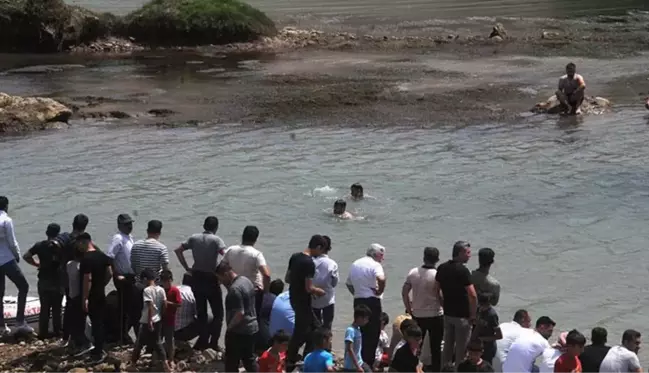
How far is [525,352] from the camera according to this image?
A: 11.8m

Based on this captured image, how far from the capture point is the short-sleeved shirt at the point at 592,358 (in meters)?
11.5

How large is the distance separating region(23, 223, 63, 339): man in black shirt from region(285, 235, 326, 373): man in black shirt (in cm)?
313

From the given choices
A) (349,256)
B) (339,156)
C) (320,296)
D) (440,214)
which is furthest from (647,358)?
(339,156)

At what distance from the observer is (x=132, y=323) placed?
551 inches

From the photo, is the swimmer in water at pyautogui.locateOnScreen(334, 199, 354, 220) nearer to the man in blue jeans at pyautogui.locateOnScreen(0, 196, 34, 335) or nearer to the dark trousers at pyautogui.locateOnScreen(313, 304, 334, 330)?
the man in blue jeans at pyautogui.locateOnScreen(0, 196, 34, 335)

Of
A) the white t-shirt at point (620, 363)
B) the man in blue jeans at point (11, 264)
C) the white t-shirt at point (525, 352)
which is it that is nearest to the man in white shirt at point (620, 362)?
the white t-shirt at point (620, 363)

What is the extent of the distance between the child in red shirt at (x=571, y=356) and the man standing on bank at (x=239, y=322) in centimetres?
321

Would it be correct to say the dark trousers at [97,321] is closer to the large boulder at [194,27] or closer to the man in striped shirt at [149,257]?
the man in striped shirt at [149,257]

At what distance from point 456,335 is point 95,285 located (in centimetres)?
418

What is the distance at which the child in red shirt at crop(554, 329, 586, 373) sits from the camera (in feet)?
36.6

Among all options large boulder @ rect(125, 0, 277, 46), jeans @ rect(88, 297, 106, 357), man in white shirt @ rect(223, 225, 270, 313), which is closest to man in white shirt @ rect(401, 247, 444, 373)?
man in white shirt @ rect(223, 225, 270, 313)

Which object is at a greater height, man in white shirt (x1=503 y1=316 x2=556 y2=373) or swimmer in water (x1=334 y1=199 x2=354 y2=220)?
man in white shirt (x1=503 y1=316 x2=556 y2=373)

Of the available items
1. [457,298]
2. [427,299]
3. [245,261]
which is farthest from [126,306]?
[457,298]

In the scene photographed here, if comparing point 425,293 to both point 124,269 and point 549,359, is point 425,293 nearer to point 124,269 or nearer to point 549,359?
point 549,359
